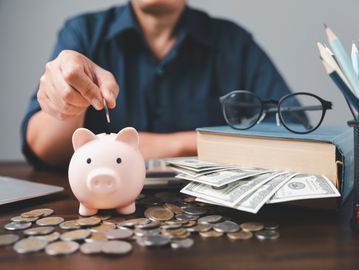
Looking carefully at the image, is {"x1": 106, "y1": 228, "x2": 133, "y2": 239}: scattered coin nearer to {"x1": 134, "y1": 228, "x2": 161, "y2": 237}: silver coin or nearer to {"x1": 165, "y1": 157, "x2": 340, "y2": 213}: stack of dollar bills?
{"x1": 134, "y1": 228, "x2": 161, "y2": 237}: silver coin

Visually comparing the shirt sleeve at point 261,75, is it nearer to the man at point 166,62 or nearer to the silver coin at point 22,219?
the man at point 166,62

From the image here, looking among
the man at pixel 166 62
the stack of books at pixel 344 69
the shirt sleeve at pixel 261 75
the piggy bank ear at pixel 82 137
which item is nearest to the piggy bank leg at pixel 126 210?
the piggy bank ear at pixel 82 137

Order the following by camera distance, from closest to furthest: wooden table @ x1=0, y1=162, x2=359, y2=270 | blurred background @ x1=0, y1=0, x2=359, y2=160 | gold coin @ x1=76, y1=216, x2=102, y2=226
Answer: wooden table @ x1=0, y1=162, x2=359, y2=270
gold coin @ x1=76, y1=216, x2=102, y2=226
blurred background @ x1=0, y1=0, x2=359, y2=160

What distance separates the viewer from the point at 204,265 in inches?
13.8

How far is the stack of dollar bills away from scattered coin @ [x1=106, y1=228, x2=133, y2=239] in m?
0.12

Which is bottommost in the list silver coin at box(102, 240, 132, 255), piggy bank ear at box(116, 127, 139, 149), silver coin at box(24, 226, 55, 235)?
silver coin at box(102, 240, 132, 255)

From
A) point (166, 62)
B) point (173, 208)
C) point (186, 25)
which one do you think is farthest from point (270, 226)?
point (186, 25)

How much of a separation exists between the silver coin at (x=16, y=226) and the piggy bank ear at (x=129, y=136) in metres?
0.15

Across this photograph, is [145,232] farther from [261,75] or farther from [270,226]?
[261,75]

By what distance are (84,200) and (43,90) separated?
0.29 meters

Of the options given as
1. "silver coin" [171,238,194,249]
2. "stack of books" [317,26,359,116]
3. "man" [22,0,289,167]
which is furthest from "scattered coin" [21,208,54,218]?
"man" [22,0,289,167]

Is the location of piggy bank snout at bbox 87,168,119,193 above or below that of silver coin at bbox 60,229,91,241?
above

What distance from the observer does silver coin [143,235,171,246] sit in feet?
1.28

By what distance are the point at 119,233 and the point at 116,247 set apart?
0.12 ft
